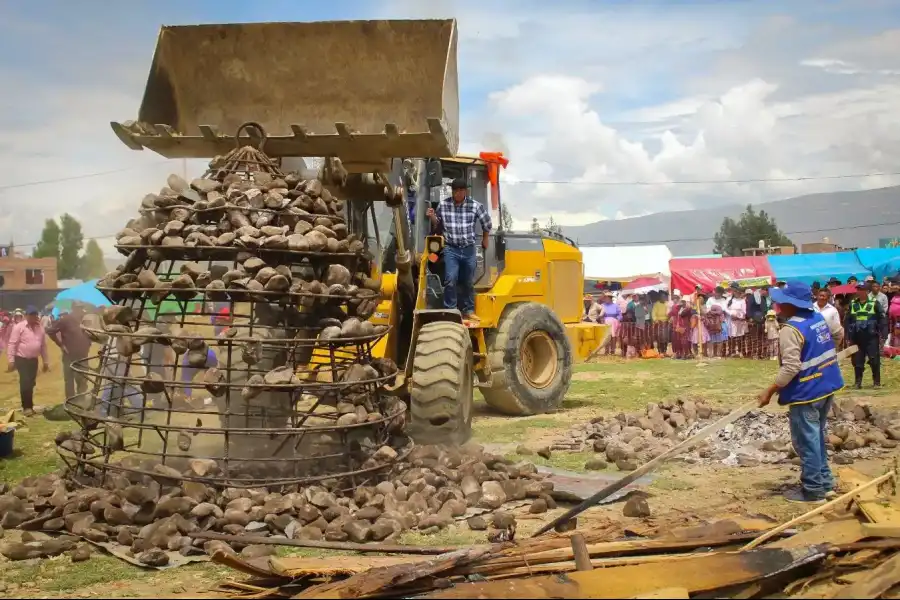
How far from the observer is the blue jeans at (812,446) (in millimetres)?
6621

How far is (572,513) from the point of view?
211 inches

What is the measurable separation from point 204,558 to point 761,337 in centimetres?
1710

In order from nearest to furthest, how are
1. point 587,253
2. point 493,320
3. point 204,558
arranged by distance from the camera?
point 204,558, point 493,320, point 587,253

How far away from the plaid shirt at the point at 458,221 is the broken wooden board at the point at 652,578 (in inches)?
220

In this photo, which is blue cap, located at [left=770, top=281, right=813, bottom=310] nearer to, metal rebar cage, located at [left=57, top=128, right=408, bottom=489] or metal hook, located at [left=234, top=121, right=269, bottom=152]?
metal rebar cage, located at [left=57, top=128, right=408, bottom=489]

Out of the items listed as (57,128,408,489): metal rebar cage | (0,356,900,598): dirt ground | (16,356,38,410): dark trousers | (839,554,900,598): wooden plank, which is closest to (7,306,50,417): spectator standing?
(16,356,38,410): dark trousers

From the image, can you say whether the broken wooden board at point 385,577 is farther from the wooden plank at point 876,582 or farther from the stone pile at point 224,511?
the wooden plank at point 876,582

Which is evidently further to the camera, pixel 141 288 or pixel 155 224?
pixel 155 224

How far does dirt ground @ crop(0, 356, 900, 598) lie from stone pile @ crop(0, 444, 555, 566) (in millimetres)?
170

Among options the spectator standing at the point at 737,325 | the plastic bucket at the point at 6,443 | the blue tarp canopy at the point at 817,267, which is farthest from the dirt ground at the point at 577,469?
the blue tarp canopy at the point at 817,267

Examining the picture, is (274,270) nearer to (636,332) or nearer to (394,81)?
(394,81)

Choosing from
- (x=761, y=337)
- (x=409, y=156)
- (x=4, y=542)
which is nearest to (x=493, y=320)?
(x=409, y=156)

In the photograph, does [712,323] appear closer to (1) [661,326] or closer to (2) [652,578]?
(1) [661,326]

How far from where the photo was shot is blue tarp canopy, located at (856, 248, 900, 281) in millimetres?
27156
